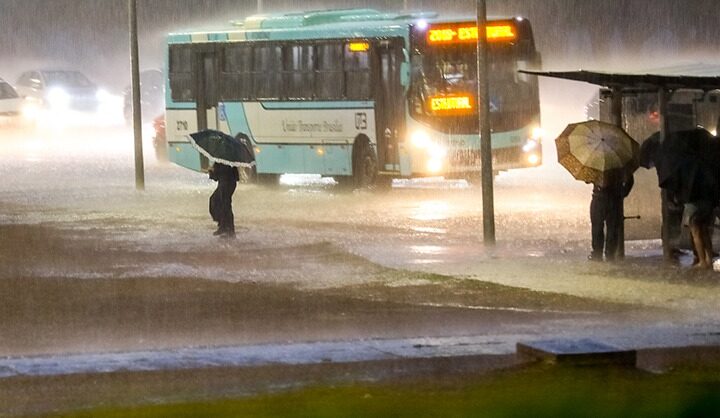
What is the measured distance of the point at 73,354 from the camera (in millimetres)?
11906

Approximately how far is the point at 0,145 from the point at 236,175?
25826mm

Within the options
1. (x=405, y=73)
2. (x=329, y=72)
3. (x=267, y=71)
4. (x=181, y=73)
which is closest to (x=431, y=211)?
(x=405, y=73)

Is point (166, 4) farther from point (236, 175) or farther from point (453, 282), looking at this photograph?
point (453, 282)

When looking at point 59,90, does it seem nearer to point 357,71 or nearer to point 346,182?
point 346,182

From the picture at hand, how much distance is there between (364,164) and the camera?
28.2 meters

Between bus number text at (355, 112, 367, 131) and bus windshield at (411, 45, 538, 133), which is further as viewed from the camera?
bus number text at (355, 112, 367, 131)

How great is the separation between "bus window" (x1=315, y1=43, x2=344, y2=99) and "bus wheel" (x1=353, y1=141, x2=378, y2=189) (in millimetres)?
1050

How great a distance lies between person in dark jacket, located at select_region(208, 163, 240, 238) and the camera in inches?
810

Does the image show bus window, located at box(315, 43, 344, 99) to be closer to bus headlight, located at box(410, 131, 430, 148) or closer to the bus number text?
the bus number text

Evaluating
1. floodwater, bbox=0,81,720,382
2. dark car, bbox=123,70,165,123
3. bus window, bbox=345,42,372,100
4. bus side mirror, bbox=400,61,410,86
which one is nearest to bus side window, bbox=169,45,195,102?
floodwater, bbox=0,81,720,382

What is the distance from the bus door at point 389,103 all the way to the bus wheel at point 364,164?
244mm

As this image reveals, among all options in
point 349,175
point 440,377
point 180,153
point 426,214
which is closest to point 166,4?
point 180,153

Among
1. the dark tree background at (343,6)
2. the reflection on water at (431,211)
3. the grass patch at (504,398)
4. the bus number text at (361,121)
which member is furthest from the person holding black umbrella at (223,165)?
the dark tree background at (343,6)

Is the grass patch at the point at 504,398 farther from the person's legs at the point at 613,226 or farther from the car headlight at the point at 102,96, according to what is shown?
the car headlight at the point at 102,96
